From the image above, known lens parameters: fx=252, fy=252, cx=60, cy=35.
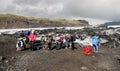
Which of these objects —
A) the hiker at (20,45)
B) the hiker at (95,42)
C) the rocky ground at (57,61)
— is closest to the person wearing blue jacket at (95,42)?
the hiker at (95,42)

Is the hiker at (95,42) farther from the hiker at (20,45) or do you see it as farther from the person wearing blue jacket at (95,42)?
the hiker at (20,45)

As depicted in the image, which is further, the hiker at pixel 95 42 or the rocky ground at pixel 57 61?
the hiker at pixel 95 42

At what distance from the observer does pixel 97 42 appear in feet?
88.6

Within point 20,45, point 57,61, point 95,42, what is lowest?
point 57,61

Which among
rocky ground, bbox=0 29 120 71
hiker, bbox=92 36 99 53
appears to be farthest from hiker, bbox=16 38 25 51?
hiker, bbox=92 36 99 53

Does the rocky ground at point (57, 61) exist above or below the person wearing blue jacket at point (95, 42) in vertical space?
below

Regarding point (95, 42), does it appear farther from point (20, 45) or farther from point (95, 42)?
point (20, 45)

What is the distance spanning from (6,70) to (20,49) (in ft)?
26.5

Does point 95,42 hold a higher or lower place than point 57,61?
higher

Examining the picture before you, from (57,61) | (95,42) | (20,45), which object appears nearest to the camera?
(57,61)

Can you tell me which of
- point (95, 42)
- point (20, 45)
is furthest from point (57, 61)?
point (20, 45)

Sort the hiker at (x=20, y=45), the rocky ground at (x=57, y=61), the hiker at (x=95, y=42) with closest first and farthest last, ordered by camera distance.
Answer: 1. the rocky ground at (x=57, y=61)
2. the hiker at (x=95, y=42)
3. the hiker at (x=20, y=45)

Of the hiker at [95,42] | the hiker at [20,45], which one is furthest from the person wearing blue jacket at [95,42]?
the hiker at [20,45]

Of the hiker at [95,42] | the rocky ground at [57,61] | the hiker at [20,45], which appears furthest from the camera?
Answer: the hiker at [20,45]
